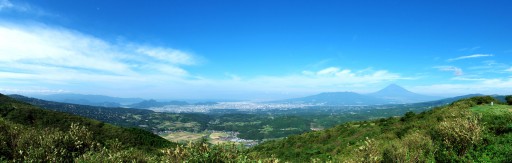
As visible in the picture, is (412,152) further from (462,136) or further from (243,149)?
(243,149)

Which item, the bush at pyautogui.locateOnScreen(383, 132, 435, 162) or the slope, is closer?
the bush at pyautogui.locateOnScreen(383, 132, 435, 162)

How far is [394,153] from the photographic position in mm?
27703

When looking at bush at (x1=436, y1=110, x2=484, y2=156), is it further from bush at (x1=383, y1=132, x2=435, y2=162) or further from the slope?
the slope

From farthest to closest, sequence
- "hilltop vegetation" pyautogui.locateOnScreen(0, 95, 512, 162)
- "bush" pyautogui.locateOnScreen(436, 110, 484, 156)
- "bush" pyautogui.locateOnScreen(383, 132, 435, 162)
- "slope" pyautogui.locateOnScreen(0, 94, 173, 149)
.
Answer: "slope" pyautogui.locateOnScreen(0, 94, 173, 149), "bush" pyautogui.locateOnScreen(436, 110, 484, 156), "bush" pyautogui.locateOnScreen(383, 132, 435, 162), "hilltop vegetation" pyautogui.locateOnScreen(0, 95, 512, 162)

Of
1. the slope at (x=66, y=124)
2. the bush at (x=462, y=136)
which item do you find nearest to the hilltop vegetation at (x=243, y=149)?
the bush at (x=462, y=136)

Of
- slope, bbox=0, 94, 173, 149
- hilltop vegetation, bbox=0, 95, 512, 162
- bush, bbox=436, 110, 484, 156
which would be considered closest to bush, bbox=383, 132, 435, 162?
hilltop vegetation, bbox=0, 95, 512, 162

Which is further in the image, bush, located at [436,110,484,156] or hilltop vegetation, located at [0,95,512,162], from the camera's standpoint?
bush, located at [436,110,484,156]

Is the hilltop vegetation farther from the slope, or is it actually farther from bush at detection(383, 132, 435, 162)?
the slope

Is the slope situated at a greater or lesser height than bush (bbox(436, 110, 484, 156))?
lesser

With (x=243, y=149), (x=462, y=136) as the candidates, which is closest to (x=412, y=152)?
(x=462, y=136)

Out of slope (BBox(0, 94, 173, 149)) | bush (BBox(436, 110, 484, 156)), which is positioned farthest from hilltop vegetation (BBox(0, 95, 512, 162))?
slope (BBox(0, 94, 173, 149))

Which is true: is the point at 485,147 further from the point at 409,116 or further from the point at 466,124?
the point at 409,116

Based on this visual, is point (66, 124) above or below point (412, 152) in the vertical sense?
below

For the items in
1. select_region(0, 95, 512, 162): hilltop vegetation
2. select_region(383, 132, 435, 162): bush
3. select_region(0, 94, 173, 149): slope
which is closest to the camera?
select_region(0, 95, 512, 162): hilltop vegetation
